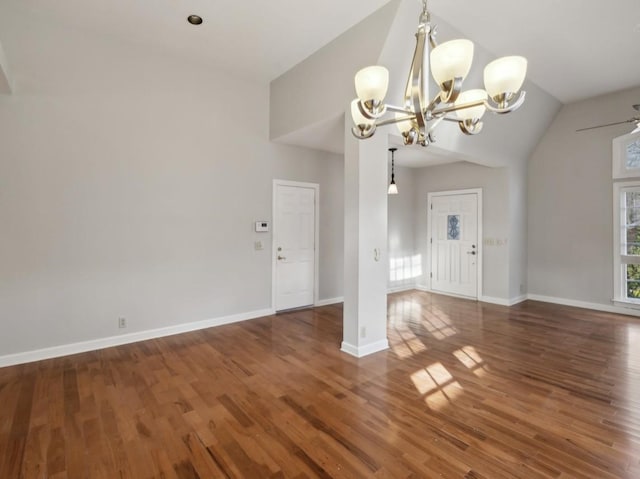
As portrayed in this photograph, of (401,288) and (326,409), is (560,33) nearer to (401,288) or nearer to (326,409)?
(326,409)

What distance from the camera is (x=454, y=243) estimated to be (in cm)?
680

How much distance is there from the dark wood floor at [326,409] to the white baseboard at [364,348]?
0.45ft

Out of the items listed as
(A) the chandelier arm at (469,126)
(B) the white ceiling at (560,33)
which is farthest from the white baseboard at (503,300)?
(A) the chandelier arm at (469,126)

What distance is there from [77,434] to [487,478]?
266cm

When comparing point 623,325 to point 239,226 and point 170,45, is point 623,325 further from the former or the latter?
point 170,45

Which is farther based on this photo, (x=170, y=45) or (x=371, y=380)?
(x=170, y=45)

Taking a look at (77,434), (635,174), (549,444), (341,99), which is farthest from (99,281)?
(635,174)

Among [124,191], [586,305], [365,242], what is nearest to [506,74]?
[365,242]

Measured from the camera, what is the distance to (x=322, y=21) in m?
3.44

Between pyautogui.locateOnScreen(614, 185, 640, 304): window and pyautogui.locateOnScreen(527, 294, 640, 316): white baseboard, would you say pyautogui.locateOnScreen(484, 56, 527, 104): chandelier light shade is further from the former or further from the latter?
pyautogui.locateOnScreen(527, 294, 640, 316): white baseboard

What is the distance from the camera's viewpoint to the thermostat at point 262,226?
16.5 ft

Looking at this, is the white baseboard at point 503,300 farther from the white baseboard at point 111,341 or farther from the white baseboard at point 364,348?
the white baseboard at point 111,341

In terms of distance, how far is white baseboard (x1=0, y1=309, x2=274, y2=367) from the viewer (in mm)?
3391

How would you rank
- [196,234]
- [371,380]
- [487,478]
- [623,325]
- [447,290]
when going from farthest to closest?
[447,290] → [623,325] → [196,234] → [371,380] → [487,478]
